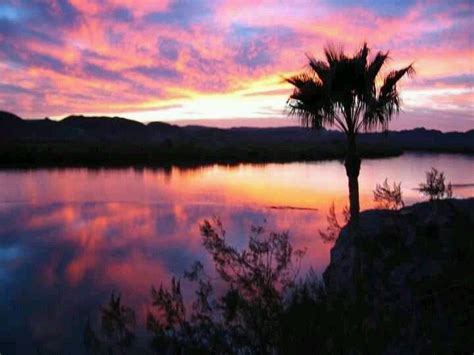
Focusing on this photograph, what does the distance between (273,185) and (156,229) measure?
2305 cm

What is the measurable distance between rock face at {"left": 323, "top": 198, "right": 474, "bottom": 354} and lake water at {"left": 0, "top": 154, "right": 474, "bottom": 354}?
5008 mm

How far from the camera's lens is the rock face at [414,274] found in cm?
699

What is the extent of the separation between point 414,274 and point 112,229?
1815 centimetres

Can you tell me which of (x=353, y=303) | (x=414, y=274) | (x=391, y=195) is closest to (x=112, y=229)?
(x=391, y=195)

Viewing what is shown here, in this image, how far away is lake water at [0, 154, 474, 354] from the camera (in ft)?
43.9

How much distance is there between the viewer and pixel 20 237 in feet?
74.6

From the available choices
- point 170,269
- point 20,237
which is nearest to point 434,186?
point 170,269

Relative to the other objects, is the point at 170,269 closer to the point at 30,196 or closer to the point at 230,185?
the point at 30,196

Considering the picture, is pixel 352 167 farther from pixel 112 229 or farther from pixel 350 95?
pixel 112 229

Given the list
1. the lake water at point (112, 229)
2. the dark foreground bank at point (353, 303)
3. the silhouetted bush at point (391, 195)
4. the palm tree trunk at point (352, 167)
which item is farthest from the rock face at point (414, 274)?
the lake water at point (112, 229)

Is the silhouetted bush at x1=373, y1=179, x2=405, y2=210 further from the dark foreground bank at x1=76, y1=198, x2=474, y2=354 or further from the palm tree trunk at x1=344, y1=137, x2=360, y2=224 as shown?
the palm tree trunk at x1=344, y1=137, x2=360, y2=224

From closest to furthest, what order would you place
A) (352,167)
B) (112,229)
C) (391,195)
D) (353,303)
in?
(353,303) → (391,195) → (352,167) → (112,229)

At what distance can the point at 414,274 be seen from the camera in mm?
9953

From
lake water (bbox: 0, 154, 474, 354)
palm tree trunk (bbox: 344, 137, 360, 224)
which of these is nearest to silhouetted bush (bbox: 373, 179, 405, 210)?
palm tree trunk (bbox: 344, 137, 360, 224)
